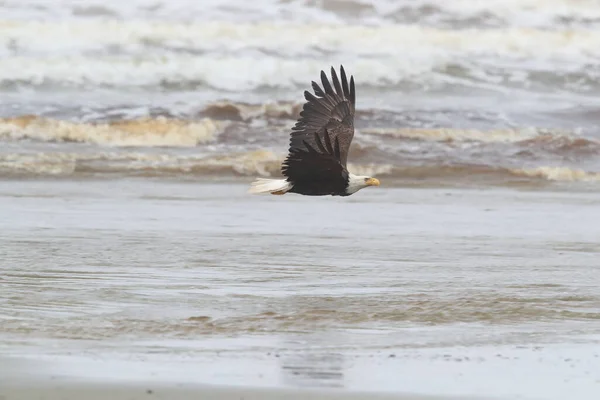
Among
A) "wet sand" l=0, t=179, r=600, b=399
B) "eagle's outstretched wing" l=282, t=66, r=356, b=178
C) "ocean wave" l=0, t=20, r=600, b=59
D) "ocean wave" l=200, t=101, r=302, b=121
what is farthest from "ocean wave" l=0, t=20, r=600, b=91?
"eagle's outstretched wing" l=282, t=66, r=356, b=178

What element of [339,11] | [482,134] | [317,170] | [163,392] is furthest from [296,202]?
[339,11]

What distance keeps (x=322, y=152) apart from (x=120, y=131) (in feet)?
37.2

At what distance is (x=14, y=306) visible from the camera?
7.06m

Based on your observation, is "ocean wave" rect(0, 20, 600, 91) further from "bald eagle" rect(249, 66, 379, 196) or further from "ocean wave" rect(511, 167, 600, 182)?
"bald eagle" rect(249, 66, 379, 196)

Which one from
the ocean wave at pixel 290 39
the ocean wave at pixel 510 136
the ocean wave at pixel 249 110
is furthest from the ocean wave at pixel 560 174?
the ocean wave at pixel 290 39

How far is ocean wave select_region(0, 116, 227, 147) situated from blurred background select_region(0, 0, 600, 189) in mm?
39

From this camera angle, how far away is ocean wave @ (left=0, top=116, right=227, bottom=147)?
63.5 feet

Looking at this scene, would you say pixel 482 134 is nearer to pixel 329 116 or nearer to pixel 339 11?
pixel 339 11

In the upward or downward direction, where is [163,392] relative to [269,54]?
downward

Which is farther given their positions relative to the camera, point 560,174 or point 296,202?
point 560,174

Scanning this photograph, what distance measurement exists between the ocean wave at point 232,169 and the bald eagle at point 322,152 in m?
6.50

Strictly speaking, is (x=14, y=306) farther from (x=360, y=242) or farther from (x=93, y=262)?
(x=360, y=242)

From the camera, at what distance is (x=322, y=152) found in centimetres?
895

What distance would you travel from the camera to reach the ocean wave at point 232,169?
16438 millimetres
